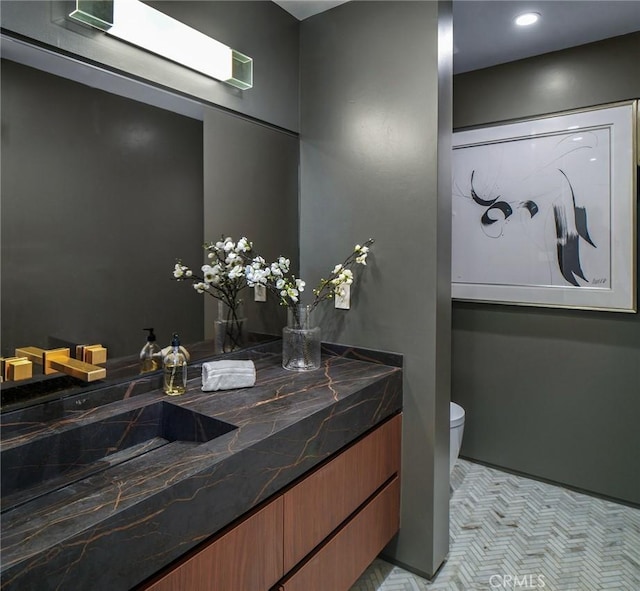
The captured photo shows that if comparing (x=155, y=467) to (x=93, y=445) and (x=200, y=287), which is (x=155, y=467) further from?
(x=200, y=287)

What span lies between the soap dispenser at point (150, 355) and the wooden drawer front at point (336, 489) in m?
0.66

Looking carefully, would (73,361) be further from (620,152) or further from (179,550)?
(620,152)

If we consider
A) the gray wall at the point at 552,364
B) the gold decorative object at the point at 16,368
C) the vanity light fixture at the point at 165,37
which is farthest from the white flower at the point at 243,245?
the gray wall at the point at 552,364

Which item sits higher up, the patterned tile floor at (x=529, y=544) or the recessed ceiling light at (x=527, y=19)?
the recessed ceiling light at (x=527, y=19)

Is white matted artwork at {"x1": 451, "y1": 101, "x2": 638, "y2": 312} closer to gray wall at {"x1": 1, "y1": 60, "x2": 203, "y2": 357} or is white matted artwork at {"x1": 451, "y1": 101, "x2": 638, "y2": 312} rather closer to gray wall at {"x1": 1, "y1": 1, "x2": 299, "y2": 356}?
gray wall at {"x1": 1, "y1": 1, "x2": 299, "y2": 356}

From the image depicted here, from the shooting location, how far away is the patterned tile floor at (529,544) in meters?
1.86

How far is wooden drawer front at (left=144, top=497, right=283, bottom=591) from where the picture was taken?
951 mm

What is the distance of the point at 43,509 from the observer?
84cm

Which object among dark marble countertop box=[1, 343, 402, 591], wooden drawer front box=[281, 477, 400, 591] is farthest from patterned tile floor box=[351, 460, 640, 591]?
dark marble countertop box=[1, 343, 402, 591]

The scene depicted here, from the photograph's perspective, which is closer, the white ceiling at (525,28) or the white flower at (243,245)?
the white flower at (243,245)

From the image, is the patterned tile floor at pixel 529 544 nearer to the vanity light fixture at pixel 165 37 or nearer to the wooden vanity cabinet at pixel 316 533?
the wooden vanity cabinet at pixel 316 533

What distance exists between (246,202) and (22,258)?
3.12ft

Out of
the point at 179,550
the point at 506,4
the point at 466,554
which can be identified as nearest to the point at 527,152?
the point at 506,4

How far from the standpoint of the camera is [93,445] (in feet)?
4.04
